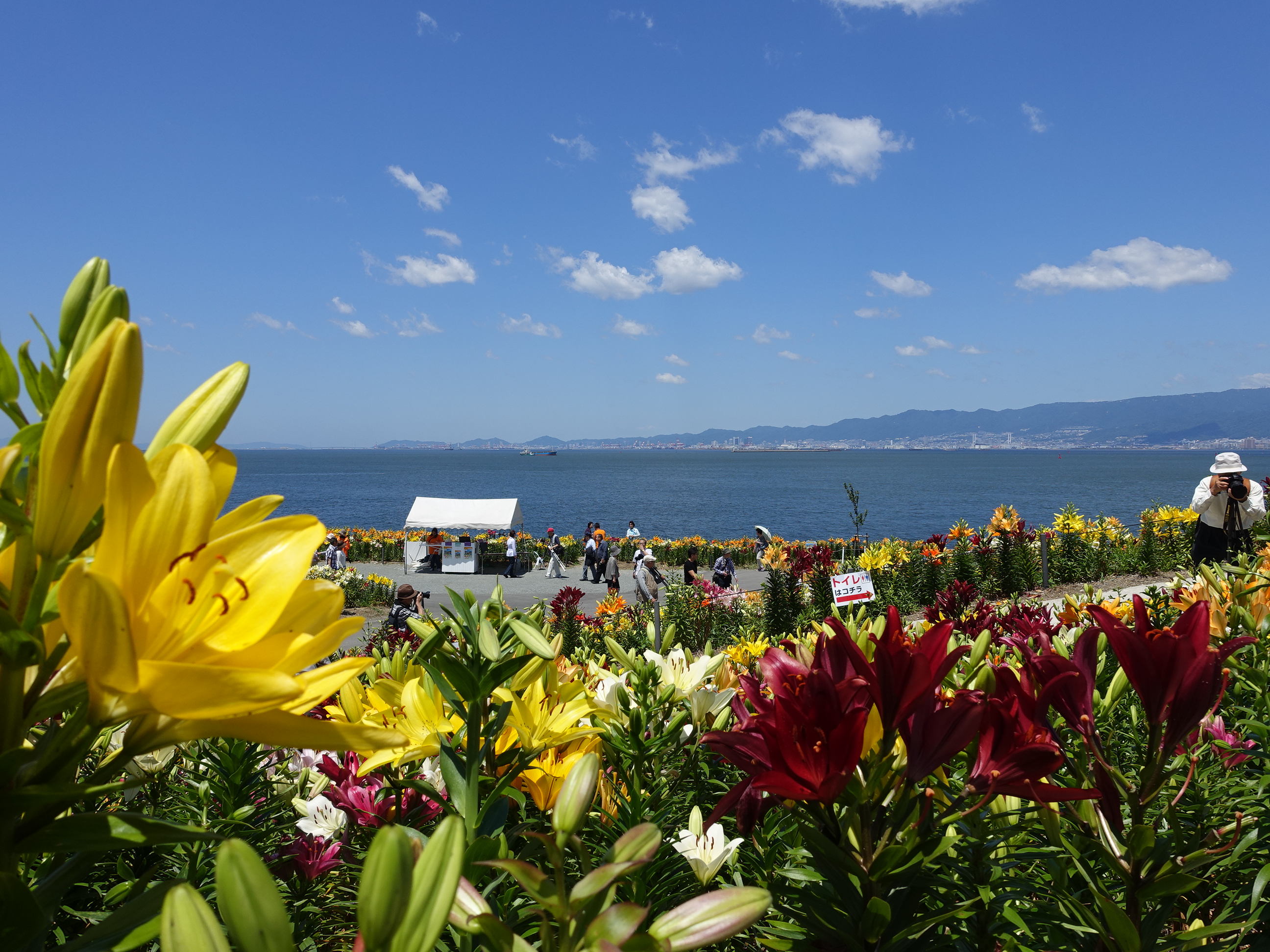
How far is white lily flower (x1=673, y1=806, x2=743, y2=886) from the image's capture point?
1.06 metres

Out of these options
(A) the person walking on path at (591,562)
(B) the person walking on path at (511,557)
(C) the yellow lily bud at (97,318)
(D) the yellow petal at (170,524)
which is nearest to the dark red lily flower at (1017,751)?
(D) the yellow petal at (170,524)

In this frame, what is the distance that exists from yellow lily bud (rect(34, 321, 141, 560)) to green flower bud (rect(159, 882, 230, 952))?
23 cm

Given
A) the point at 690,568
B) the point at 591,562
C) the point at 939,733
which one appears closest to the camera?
the point at 939,733

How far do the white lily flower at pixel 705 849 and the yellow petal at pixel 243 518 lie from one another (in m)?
0.78

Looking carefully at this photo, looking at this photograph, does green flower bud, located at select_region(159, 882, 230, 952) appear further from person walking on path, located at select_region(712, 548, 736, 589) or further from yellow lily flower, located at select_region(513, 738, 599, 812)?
person walking on path, located at select_region(712, 548, 736, 589)

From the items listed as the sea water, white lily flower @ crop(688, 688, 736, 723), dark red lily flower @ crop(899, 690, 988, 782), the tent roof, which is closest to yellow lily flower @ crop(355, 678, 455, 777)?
white lily flower @ crop(688, 688, 736, 723)

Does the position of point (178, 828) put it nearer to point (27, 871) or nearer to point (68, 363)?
point (68, 363)

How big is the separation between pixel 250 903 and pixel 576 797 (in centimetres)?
25

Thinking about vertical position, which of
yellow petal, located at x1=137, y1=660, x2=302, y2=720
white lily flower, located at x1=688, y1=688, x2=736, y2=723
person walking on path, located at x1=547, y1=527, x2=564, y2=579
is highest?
yellow petal, located at x1=137, y1=660, x2=302, y2=720

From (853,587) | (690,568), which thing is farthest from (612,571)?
(853,587)

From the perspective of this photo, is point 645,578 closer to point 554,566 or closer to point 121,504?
point 554,566

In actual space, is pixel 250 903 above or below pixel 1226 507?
above

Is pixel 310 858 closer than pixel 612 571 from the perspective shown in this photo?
Yes

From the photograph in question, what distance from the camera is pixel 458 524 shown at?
928 inches
